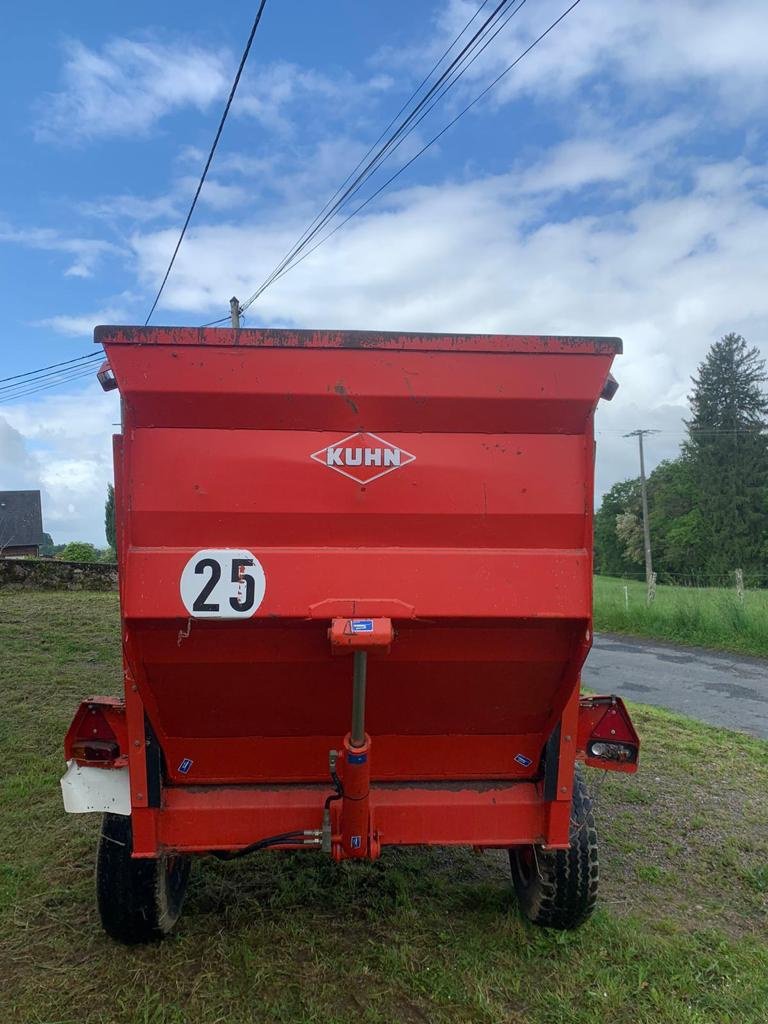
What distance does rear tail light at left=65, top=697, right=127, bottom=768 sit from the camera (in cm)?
279

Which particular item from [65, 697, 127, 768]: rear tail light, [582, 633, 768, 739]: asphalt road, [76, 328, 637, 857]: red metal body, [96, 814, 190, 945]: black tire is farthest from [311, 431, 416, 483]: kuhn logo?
[582, 633, 768, 739]: asphalt road

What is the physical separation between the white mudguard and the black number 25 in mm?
927

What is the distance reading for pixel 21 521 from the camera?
158 ft

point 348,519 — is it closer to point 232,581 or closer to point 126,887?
point 232,581

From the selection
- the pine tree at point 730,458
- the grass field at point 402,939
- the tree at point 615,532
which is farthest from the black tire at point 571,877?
the tree at point 615,532

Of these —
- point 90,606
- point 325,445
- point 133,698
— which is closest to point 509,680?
point 325,445

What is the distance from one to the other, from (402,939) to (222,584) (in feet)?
5.67

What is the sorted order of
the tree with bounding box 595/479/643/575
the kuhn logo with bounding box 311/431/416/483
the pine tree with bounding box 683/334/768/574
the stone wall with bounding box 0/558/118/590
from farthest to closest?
1. the tree with bounding box 595/479/643/575
2. the pine tree with bounding box 683/334/768/574
3. the stone wall with bounding box 0/558/118/590
4. the kuhn logo with bounding box 311/431/416/483

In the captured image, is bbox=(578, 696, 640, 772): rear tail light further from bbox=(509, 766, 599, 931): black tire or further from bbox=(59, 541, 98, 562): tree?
bbox=(59, 541, 98, 562): tree

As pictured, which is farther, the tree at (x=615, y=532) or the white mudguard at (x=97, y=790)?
the tree at (x=615, y=532)

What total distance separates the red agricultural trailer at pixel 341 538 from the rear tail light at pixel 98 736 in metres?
0.21

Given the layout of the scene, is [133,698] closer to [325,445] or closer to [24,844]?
[325,445]

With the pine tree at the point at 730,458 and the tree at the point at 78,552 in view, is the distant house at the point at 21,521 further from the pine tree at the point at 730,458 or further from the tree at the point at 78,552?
the pine tree at the point at 730,458

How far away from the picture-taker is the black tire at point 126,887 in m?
2.82
